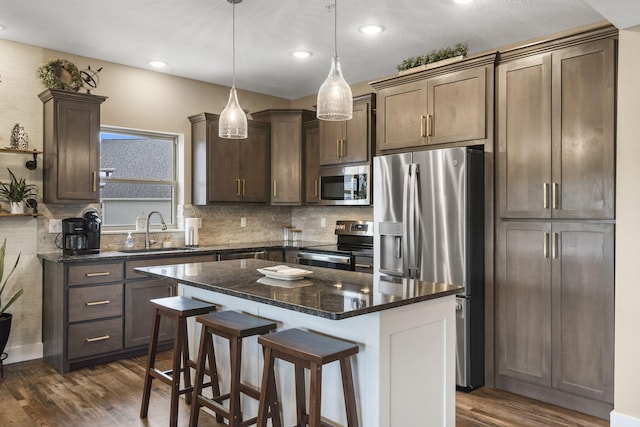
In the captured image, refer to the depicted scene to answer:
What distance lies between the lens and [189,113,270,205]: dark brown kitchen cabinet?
502 cm

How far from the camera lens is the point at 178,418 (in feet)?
9.55

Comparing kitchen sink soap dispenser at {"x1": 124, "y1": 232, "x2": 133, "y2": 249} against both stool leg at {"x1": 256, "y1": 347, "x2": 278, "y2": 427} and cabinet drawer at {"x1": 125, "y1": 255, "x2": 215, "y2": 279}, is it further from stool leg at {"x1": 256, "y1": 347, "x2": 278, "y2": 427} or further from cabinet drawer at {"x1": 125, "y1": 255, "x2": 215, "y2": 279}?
stool leg at {"x1": 256, "y1": 347, "x2": 278, "y2": 427}

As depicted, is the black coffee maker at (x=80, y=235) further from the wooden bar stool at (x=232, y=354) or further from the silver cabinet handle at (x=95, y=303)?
the wooden bar stool at (x=232, y=354)

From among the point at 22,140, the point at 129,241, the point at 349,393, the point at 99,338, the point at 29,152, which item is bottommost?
the point at 99,338

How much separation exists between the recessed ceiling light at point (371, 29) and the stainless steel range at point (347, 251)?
1867mm

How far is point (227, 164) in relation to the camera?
517 centimetres

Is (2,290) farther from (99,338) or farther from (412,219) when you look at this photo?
(412,219)

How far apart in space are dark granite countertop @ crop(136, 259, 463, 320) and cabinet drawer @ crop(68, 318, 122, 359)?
1.27 meters

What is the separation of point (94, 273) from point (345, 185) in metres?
2.44

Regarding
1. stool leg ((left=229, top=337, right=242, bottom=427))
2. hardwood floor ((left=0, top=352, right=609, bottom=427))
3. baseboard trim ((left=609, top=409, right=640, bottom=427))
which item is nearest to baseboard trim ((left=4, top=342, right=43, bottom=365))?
hardwood floor ((left=0, top=352, right=609, bottom=427))

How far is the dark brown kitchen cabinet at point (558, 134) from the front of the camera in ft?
9.69

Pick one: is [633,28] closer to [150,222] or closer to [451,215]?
[451,215]

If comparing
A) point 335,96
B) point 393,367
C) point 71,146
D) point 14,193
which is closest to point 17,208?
point 14,193

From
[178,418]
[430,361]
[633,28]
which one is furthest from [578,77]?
[178,418]
